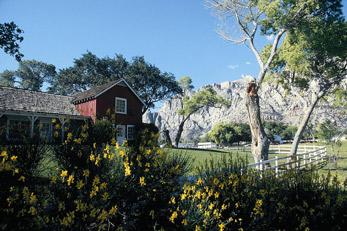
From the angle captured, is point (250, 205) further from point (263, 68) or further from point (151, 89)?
point (151, 89)

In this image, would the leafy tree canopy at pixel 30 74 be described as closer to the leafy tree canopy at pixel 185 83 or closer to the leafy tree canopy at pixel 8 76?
the leafy tree canopy at pixel 8 76

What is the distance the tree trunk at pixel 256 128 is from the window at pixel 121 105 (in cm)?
1725

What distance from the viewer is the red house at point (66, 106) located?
19.3 meters

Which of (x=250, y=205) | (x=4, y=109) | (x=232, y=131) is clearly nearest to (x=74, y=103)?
(x=4, y=109)

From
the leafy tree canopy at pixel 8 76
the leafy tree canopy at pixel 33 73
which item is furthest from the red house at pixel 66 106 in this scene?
the leafy tree canopy at pixel 8 76

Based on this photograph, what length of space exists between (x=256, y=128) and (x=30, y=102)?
20.9 m

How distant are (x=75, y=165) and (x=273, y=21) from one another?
12.9 m

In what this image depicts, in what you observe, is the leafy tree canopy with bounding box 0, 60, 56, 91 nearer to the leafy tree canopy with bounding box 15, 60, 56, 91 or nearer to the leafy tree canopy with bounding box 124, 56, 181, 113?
the leafy tree canopy with bounding box 15, 60, 56, 91

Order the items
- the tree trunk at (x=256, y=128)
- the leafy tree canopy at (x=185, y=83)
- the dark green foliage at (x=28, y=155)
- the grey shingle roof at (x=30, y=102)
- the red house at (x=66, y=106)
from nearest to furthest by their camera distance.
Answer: the dark green foliage at (x=28, y=155) → the tree trunk at (x=256, y=128) → the red house at (x=66, y=106) → the grey shingle roof at (x=30, y=102) → the leafy tree canopy at (x=185, y=83)

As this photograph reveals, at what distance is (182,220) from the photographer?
354 cm

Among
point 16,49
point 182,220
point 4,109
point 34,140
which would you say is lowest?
point 182,220

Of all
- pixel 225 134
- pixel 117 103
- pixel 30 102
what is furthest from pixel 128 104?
pixel 225 134

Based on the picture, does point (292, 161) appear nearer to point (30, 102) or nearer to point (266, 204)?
point (266, 204)

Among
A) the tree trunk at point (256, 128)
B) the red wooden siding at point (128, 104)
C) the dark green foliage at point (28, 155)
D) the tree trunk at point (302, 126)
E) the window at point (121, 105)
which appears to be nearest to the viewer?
the dark green foliage at point (28, 155)
